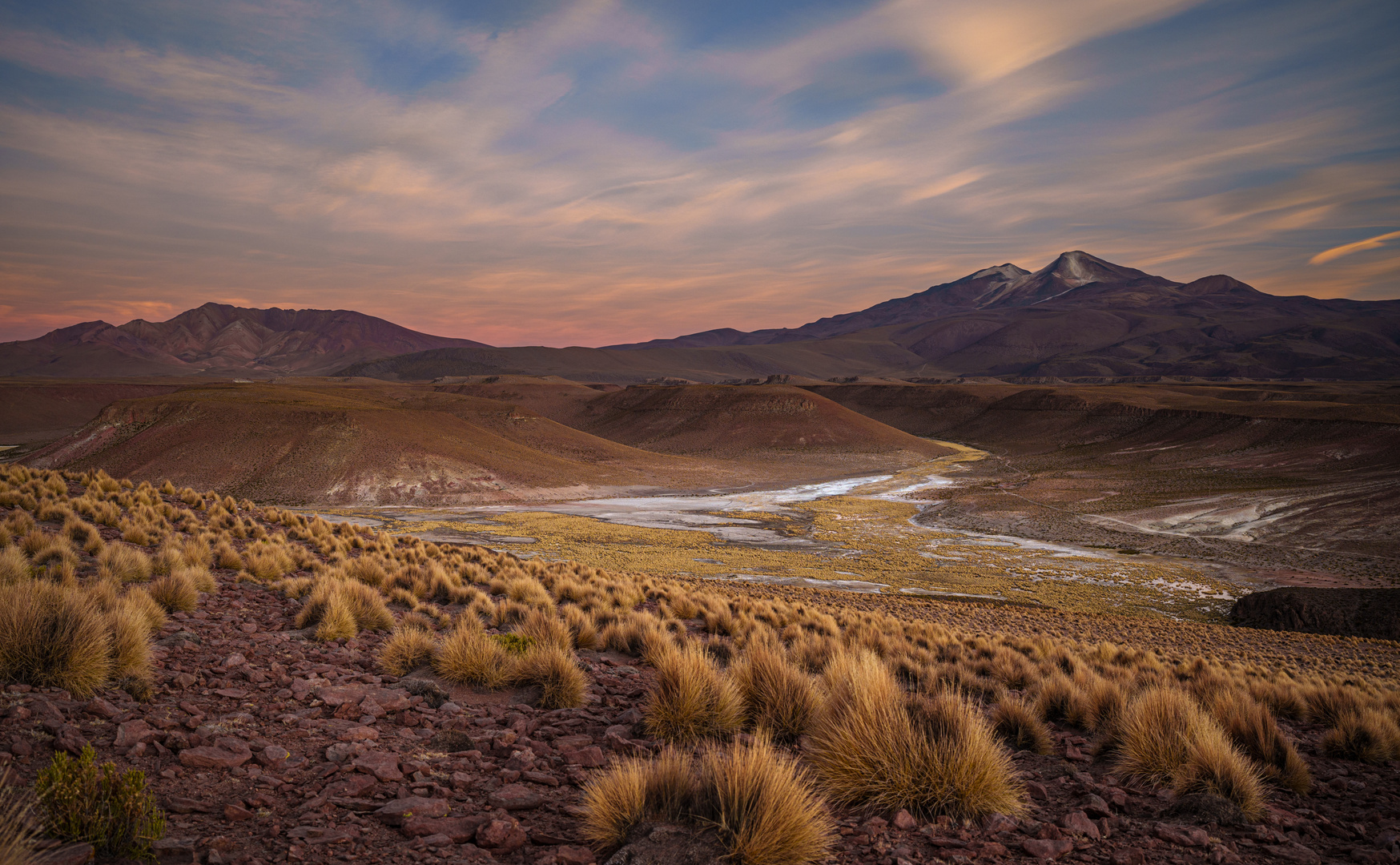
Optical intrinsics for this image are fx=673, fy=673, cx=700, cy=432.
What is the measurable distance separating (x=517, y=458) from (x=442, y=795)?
212ft

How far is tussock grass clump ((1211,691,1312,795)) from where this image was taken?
515cm

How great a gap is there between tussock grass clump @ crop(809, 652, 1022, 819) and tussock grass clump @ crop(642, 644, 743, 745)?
100 centimetres

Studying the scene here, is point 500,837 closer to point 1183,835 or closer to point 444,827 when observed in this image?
point 444,827

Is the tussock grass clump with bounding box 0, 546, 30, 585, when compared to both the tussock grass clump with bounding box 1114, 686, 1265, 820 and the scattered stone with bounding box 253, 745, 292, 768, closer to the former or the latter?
the scattered stone with bounding box 253, 745, 292, 768

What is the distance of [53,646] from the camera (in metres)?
5.39

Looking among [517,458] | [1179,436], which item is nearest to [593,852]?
[517,458]

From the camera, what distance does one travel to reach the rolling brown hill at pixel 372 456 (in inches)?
2152

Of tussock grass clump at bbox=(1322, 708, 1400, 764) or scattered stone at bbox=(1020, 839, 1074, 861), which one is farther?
tussock grass clump at bbox=(1322, 708, 1400, 764)

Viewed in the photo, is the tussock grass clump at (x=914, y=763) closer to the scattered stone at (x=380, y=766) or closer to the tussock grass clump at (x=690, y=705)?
the tussock grass clump at (x=690, y=705)

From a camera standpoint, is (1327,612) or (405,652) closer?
(405,652)

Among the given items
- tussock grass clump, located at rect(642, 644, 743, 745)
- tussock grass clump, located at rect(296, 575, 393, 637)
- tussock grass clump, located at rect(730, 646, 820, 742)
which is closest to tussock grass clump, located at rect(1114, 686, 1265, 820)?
tussock grass clump, located at rect(730, 646, 820, 742)

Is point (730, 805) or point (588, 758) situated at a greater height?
point (730, 805)

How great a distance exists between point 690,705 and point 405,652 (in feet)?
11.3

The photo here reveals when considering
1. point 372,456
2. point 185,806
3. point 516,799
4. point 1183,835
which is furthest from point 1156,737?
point 372,456
